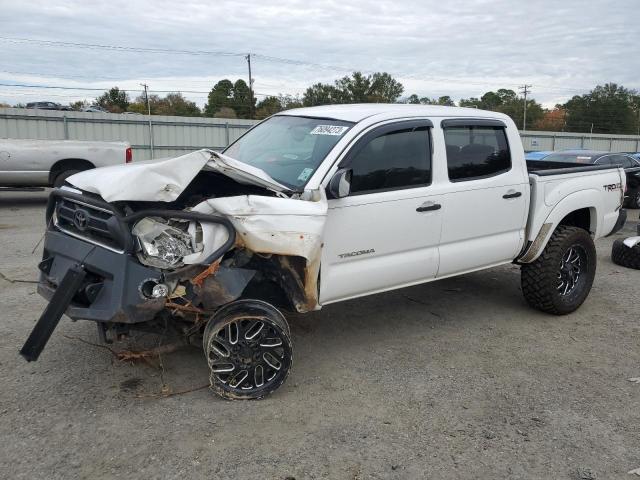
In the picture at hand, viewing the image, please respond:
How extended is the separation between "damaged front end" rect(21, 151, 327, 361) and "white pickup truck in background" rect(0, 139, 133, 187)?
8798mm

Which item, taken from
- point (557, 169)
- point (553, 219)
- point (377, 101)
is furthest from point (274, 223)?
point (377, 101)

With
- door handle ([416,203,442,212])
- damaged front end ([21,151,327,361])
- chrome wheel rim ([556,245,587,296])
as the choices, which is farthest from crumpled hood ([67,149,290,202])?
chrome wheel rim ([556,245,587,296])

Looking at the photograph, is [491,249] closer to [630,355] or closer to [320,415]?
[630,355]

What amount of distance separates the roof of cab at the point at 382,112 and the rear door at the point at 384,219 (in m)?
0.13

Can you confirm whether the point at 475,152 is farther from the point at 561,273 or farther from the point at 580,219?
the point at 580,219

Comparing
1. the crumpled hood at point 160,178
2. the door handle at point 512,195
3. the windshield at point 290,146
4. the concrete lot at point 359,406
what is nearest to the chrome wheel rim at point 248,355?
the concrete lot at point 359,406

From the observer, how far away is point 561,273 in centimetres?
563

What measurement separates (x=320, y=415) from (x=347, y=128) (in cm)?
209

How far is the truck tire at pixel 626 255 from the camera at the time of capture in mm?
7628

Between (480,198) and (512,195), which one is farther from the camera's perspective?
(512,195)

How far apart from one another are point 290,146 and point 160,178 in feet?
4.61

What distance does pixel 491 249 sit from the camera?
5.01 metres

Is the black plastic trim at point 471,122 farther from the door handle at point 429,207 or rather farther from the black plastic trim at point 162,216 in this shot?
the black plastic trim at point 162,216

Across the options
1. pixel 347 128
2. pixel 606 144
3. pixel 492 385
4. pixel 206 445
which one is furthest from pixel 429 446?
pixel 606 144
